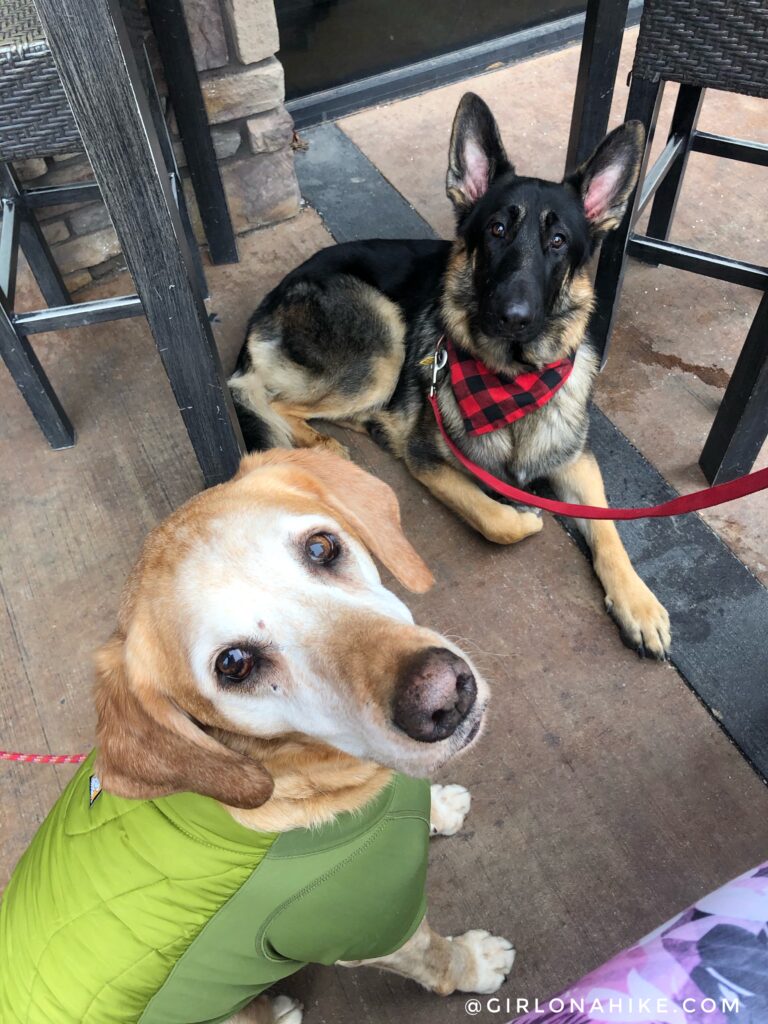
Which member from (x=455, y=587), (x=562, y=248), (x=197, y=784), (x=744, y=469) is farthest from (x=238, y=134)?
(x=197, y=784)

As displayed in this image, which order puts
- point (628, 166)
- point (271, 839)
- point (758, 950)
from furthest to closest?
point (628, 166)
point (271, 839)
point (758, 950)

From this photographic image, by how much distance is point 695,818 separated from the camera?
1.76 meters

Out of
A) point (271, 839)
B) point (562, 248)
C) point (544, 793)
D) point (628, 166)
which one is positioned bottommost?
point (544, 793)

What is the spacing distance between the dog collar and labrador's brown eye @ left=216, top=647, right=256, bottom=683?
136cm

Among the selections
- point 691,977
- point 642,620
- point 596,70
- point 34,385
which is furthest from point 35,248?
point 691,977

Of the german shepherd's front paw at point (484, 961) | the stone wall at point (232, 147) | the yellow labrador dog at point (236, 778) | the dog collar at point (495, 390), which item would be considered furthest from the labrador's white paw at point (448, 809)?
the stone wall at point (232, 147)

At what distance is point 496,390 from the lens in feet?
7.38

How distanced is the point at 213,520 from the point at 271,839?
0.55m

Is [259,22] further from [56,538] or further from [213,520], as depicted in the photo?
[213,520]

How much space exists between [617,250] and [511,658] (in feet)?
4.82

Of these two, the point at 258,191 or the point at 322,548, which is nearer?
the point at 322,548

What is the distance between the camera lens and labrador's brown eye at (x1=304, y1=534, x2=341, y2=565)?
123cm

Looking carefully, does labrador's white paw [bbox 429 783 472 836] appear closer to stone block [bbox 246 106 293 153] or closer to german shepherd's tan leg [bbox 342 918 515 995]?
german shepherd's tan leg [bbox 342 918 515 995]

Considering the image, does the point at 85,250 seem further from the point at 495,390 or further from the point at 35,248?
the point at 495,390
